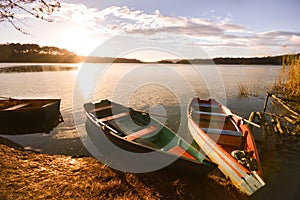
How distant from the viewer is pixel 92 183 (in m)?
5.79

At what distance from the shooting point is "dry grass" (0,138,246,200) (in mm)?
5238

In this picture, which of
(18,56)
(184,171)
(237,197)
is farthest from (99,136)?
(18,56)

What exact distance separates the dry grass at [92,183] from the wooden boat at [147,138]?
671 millimetres

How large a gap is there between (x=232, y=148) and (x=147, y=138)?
13.0 ft

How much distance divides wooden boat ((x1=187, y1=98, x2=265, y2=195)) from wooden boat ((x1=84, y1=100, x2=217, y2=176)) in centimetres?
74

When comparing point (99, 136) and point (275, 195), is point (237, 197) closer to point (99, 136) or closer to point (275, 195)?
point (275, 195)

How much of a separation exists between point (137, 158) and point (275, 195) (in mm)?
5297

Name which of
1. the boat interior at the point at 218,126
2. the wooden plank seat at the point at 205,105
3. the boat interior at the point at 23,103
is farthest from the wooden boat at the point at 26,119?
the wooden plank seat at the point at 205,105

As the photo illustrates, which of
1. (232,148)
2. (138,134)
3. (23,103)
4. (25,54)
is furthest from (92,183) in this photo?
(25,54)

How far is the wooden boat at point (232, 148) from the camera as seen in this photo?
530cm

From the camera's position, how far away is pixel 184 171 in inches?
236

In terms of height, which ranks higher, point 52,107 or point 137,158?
point 52,107

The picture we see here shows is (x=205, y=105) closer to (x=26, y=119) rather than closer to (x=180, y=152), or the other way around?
(x=180, y=152)

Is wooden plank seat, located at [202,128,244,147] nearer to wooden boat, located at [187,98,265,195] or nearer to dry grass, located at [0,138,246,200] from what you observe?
wooden boat, located at [187,98,265,195]
